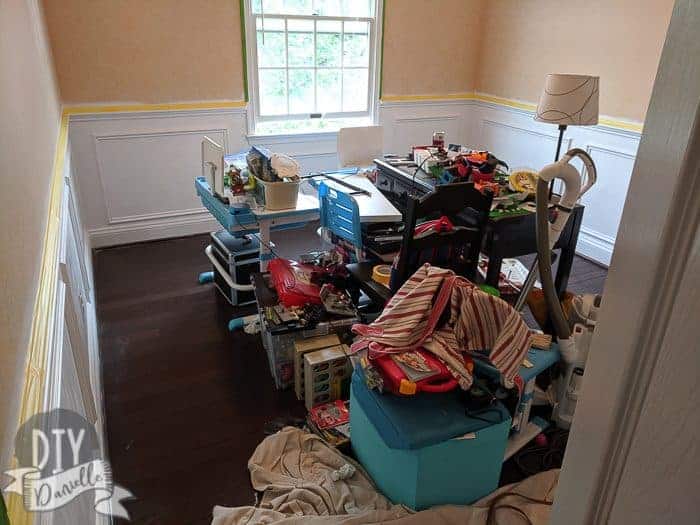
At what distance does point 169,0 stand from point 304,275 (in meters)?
2.46

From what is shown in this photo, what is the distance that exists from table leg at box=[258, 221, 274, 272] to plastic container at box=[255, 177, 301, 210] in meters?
0.11

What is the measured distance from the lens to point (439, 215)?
2488mm

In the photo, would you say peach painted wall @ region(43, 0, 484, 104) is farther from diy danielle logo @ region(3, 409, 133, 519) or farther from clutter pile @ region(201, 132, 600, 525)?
diy danielle logo @ region(3, 409, 133, 519)

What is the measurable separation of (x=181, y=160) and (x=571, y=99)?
2.91 m

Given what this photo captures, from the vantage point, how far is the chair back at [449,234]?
7.12 feet

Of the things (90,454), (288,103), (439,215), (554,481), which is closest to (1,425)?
(90,454)

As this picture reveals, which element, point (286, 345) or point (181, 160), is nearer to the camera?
point (286, 345)

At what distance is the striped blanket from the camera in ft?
5.83

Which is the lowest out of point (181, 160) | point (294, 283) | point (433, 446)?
point (433, 446)

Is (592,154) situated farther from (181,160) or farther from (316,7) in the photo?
(181,160)

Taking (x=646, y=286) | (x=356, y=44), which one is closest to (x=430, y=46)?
(x=356, y=44)

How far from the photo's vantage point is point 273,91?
171 inches

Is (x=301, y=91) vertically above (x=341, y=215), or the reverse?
(x=301, y=91)

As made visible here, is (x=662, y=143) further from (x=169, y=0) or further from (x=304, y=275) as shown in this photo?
(x=169, y=0)
